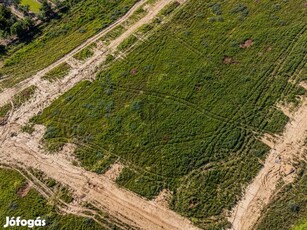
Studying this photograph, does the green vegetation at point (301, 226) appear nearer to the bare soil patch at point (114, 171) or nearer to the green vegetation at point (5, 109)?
the bare soil patch at point (114, 171)

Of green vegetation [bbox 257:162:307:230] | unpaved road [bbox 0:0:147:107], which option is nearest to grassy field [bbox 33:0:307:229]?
green vegetation [bbox 257:162:307:230]

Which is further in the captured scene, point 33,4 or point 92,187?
point 33,4

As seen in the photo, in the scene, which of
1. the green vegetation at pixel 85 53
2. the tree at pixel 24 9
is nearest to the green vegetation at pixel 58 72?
the green vegetation at pixel 85 53

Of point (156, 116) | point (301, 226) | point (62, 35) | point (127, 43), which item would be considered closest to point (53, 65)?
point (62, 35)

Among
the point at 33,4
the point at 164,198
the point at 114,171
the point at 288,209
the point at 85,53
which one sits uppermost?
the point at 33,4

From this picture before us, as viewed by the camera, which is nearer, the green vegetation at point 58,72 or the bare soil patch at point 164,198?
the bare soil patch at point 164,198

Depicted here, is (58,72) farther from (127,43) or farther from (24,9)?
(24,9)

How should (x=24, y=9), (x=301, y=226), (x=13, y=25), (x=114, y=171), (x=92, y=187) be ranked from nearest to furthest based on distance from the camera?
(x=301, y=226) → (x=92, y=187) → (x=114, y=171) → (x=13, y=25) → (x=24, y=9)
